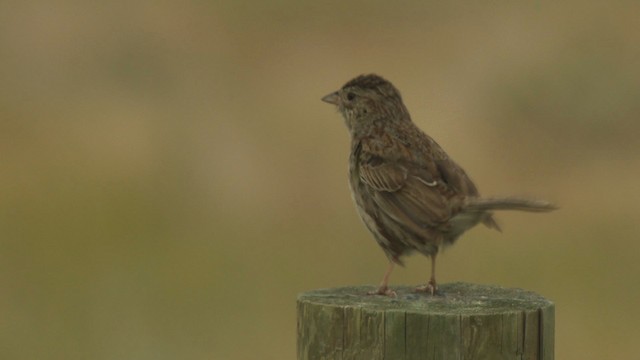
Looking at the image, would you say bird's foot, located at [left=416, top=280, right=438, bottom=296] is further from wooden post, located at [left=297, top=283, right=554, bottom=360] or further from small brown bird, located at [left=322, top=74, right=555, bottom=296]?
wooden post, located at [left=297, top=283, right=554, bottom=360]

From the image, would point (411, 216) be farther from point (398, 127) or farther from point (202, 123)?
point (202, 123)

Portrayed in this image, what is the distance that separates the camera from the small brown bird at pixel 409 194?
340 inches

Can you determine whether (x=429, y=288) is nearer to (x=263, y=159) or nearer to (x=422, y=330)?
(x=422, y=330)

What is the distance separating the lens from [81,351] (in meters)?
14.6

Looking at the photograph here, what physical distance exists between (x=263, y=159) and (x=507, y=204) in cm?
1159

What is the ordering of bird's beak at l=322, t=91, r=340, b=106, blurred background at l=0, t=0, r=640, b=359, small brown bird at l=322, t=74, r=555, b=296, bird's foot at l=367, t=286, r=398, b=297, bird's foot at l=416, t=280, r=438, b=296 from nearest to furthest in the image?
bird's foot at l=367, t=286, r=398, b=297
bird's foot at l=416, t=280, r=438, b=296
small brown bird at l=322, t=74, r=555, b=296
bird's beak at l=322, t=91, r=340, b=106
blurred background at l=0, t=0, r=640, b=359

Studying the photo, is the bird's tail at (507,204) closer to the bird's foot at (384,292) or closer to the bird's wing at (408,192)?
the bird's wing at (408,192)

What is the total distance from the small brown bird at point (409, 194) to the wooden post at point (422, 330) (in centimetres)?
105

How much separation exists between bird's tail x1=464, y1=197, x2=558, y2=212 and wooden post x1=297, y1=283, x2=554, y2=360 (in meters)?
0.63

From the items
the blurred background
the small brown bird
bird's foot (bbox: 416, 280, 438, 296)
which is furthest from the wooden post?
the blurred background

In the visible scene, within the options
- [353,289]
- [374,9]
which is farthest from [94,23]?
[353,289]

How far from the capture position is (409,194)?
8.82 metres

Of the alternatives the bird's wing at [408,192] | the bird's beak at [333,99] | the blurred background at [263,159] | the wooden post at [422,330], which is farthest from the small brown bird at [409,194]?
the blurred background at [263,159]

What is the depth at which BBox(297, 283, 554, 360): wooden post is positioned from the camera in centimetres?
670
